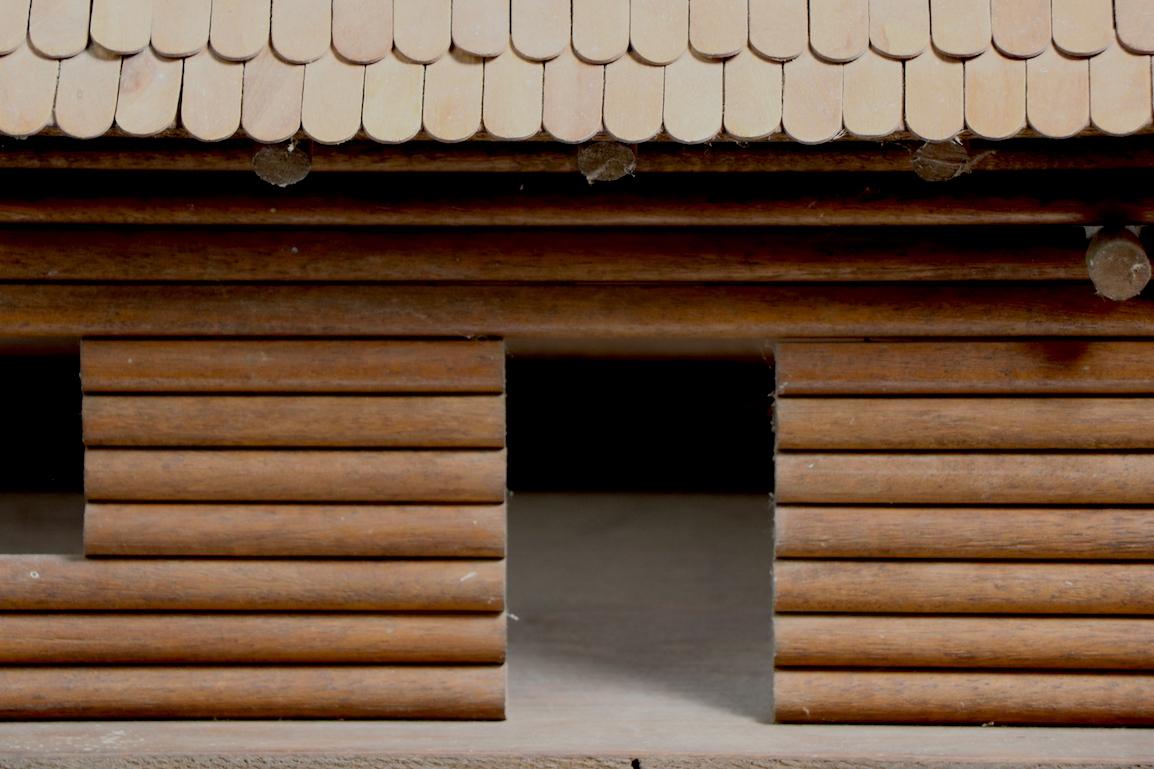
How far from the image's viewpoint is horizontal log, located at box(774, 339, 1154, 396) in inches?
170

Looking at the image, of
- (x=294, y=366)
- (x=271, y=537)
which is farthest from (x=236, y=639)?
(x=294, y=366)

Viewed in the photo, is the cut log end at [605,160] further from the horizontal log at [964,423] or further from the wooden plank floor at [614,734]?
the wooden plank floor at [614,734]

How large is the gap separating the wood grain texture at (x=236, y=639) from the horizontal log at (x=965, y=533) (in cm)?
124

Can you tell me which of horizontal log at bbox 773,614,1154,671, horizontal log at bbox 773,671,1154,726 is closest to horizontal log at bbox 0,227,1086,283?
horizontal log at bbox 773,614,1154,671

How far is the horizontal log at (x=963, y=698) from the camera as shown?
4.32m

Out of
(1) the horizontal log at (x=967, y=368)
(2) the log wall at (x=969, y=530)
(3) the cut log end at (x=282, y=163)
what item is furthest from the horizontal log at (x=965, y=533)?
(3) the cut log end at (x=282, y=163)

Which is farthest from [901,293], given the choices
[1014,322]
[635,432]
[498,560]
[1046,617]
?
[635,432]

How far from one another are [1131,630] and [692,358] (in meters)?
4.58

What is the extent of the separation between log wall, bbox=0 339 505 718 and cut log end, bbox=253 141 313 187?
695 millimetres

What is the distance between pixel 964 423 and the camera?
434cm

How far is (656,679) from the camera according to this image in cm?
511

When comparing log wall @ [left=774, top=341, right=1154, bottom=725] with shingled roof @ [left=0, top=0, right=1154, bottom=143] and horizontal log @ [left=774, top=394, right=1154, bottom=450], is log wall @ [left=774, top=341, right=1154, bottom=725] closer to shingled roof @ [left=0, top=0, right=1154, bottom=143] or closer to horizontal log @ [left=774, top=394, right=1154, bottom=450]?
horizontal log @ [left=774, top=394, right=1154, bottom=450]

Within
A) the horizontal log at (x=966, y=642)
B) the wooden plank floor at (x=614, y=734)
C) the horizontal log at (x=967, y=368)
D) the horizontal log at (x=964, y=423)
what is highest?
the horizontal log at (x=967, y=368)

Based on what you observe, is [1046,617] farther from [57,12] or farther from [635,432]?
[635,432]
